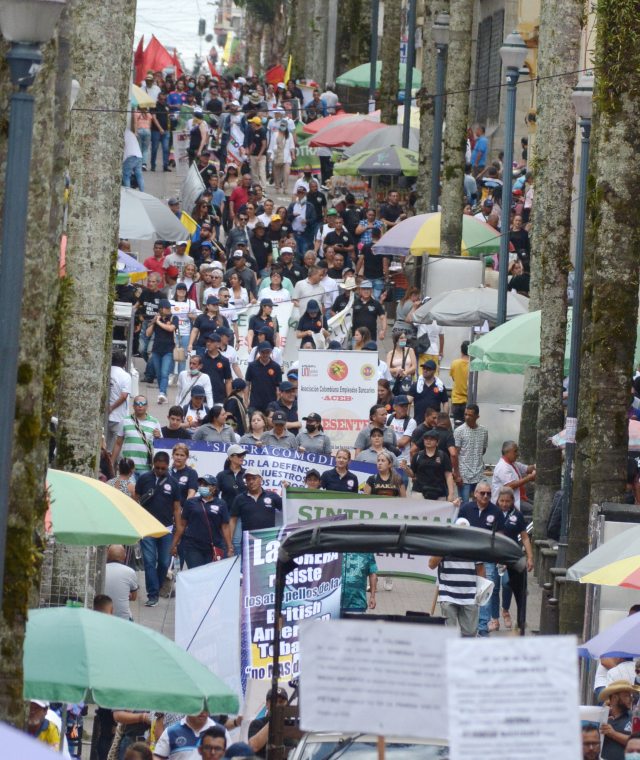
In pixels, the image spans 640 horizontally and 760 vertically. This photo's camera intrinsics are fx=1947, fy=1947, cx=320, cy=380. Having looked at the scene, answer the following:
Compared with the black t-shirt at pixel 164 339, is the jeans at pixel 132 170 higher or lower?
higher

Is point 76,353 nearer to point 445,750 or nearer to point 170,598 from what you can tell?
point 170,598

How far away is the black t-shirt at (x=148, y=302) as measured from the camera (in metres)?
27.4

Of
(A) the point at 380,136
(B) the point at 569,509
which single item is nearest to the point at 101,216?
(B) the point at 569,509

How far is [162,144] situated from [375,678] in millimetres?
41401

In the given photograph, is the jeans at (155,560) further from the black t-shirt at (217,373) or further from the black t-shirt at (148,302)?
the black t-shirt at (148,302)

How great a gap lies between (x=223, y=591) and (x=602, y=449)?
3.72 m

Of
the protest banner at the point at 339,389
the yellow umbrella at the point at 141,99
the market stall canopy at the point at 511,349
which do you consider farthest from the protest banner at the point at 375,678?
the yellow umbrella at the point at 141,99

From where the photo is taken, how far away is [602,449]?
1578 cm

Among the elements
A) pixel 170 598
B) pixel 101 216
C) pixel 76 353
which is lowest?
pixel 170 598

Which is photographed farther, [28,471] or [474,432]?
[474,432]

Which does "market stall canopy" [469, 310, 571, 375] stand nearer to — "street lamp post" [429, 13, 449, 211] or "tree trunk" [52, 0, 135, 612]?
"tree trunk" [52, 0, 135, 612]

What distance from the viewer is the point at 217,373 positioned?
953 inches

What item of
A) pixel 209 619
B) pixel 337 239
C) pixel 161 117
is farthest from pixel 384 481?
pixel 161 117

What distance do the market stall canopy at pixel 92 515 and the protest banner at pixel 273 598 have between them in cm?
89
